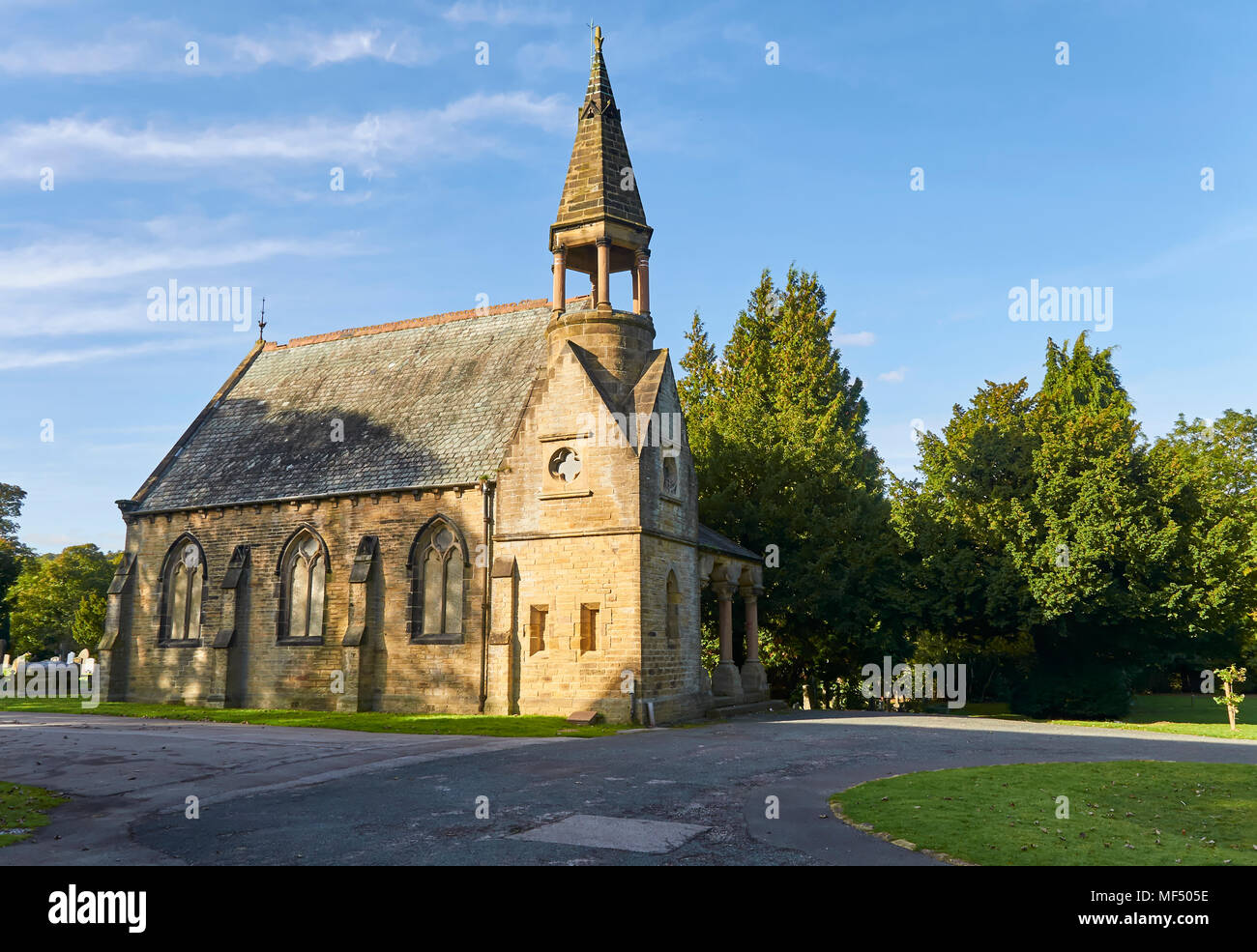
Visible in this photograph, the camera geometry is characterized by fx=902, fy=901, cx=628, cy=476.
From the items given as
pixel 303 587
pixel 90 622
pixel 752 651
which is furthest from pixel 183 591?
pixel 90 622

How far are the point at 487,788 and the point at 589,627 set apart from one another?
1223 centimetres

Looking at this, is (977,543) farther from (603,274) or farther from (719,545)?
(603,274)

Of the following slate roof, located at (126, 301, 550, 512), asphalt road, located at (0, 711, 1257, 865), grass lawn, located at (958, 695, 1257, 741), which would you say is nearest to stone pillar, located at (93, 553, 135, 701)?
slate roof, located at (126, 301, 550, 512)

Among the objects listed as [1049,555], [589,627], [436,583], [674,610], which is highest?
[1049,555]

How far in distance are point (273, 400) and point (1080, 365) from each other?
1672 inches

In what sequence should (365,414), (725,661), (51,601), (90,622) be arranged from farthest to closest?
(51,601)
(90,622)
(365,414)
(725,661)

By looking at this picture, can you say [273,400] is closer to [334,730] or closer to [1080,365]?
[334,730]

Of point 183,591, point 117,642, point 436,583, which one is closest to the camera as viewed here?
point 436,583

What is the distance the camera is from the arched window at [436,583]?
27656 mm

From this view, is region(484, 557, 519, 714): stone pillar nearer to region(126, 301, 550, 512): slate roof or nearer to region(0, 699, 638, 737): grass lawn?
region(0, 699, 638, 737): grass lawn

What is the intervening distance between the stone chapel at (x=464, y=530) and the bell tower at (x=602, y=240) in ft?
0.23

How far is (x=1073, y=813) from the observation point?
413 inches
